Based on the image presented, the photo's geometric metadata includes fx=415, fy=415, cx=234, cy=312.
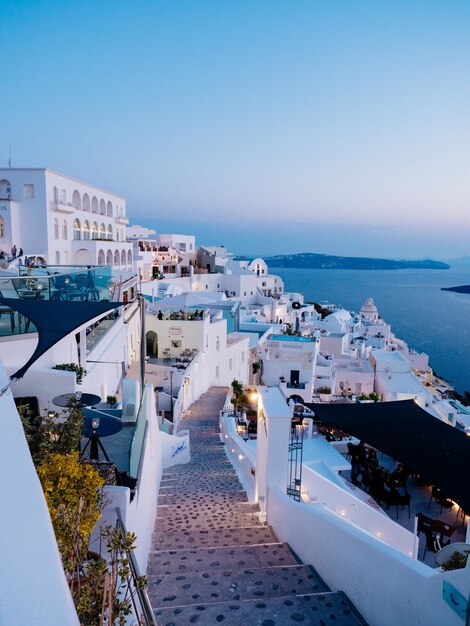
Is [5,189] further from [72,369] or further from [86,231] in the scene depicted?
[72,369]

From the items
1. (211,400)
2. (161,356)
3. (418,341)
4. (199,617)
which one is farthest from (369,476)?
(418,341)

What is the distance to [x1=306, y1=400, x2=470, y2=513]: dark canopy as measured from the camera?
489 cm

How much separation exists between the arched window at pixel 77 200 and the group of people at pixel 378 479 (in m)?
28.2

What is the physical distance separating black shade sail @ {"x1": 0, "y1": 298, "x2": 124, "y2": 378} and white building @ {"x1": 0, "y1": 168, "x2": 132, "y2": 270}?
22.5m

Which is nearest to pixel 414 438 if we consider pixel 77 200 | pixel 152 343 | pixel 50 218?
pixel 152 343

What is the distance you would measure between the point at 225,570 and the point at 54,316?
4.04m

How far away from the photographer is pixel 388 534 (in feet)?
28.5

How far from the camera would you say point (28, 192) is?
26.5m

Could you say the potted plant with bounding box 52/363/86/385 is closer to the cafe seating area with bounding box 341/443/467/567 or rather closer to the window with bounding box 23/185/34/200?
the cafe seating area with bounding box 341/443/467/567

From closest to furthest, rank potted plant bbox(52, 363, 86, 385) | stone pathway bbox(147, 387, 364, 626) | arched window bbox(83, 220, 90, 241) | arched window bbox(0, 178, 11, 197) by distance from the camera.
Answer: stone pathway bbox(147, 387, 364, 626) → potted plant bbox(52, 363, 86, 385) → arched window bbox(0, 178, 11, 197) → arched window bbox(83, 220, 90, 241)

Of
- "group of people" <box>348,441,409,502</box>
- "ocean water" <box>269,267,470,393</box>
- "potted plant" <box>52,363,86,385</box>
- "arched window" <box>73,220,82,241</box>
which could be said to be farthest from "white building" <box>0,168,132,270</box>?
"ocean water" <box>269,267,470,393</box>

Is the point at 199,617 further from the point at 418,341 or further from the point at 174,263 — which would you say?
the point at 418,341

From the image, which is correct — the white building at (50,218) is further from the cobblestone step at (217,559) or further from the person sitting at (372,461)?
the cobblestone step at (217,559)

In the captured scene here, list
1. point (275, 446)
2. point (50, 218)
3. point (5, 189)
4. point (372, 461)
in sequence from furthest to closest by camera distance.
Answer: point (50, 218)
point (5, 189)
point (372, 461)
point (275, 446)
